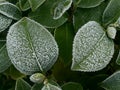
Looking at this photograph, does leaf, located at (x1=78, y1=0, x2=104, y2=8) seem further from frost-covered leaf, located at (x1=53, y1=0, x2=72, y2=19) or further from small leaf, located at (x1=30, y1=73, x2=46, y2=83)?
small leaf, located at (x1=30, y1=73, x2=46, y2=83)

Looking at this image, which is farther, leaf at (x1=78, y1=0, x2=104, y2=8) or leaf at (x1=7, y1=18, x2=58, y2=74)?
leaf at (x1=78, y1=0, x2=104, y2=8)

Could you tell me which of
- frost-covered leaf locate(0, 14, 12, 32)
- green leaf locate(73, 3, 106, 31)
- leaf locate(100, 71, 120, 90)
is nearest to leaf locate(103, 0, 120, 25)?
green leaf locate(73, 3, 106, 31)

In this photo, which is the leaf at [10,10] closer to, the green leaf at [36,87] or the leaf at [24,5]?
the leaf at [24,5]

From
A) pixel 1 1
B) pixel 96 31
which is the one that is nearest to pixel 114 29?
pixel 96 31

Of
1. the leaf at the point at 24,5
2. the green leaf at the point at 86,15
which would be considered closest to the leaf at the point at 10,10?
the leaf at the point at 24,5

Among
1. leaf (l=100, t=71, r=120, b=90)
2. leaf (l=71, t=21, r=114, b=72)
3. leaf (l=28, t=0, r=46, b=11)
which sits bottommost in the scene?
leaf (l=100, t=71, r=120, b=90)

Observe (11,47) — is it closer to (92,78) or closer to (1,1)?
(1,1)
